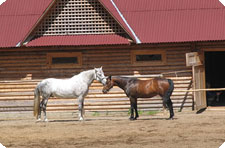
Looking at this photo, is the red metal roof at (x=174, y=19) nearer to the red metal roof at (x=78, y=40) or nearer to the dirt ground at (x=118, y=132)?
the red metal roof at (x=78, y=40)

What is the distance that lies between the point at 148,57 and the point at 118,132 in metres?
6.92

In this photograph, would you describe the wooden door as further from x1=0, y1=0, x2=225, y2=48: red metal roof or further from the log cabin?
x1=0, y1=0, x2=225, y2=48: red metal roof

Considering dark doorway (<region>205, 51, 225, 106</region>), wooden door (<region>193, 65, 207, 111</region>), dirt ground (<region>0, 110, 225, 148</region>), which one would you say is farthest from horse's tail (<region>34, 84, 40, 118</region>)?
dark doorway (<region>205, 51, 225, 106</region>)

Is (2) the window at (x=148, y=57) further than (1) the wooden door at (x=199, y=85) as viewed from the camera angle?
Yes

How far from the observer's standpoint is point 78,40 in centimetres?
2223

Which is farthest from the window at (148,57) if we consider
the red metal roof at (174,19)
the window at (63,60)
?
the window at (63,60)

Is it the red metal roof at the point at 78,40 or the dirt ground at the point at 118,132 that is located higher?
the red metal roof at the point at 78,40

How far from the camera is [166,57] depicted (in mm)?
22797

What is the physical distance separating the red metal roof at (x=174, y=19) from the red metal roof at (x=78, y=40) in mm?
952

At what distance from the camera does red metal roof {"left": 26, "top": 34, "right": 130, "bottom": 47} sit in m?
21.9

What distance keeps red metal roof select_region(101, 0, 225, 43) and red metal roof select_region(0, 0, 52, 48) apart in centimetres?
318

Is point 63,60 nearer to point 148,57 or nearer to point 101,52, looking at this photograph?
point 101,52

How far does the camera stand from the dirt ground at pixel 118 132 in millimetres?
14586

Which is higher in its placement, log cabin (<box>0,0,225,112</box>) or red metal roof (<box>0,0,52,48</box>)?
red metal roof (<box>0,0,52,48</box>)
